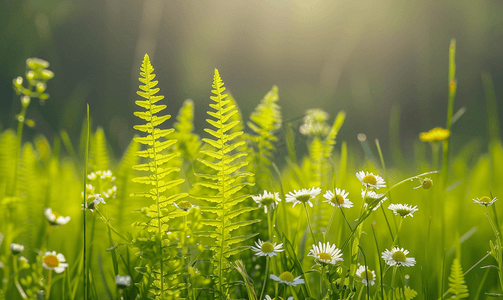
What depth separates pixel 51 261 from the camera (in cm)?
63

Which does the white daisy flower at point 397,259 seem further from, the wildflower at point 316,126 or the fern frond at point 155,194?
the wildflower at point 316,126

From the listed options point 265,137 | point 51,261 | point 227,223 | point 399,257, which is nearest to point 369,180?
point 399,257

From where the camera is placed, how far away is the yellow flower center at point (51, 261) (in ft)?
2.04

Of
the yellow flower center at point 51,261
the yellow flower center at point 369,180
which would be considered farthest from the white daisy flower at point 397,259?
the yellow flower center at point 51,261

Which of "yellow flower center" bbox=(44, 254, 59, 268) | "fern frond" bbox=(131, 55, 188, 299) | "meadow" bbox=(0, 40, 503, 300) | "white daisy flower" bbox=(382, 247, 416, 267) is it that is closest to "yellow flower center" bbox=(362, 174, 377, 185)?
"meadow" bbox=(0, 40, 503, 300)

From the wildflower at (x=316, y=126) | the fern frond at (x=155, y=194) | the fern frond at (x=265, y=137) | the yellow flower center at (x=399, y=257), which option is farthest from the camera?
the wildflower at (x=316, y=126)

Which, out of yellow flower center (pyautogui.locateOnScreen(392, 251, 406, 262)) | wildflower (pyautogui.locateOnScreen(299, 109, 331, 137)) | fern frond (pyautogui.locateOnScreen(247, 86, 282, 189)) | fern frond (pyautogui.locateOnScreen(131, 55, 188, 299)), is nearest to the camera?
fern frond (pyautogui.locateOnScreen(131, 55, 188, 299))

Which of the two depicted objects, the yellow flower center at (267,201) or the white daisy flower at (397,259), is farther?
the yellow flower center at (267,201)

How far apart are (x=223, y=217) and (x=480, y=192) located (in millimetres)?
1268

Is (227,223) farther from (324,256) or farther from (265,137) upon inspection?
(265,137)

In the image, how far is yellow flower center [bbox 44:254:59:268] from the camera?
62 cm

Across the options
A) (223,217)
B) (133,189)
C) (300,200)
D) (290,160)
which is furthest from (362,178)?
(133,189)

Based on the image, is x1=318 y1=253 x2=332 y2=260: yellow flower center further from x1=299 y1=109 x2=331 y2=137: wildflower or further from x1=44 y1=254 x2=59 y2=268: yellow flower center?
x1=299 y1=109 x2=331 y2=137: wildflower

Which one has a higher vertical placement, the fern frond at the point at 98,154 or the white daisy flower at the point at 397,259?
the fern frond at the point at 98,154
